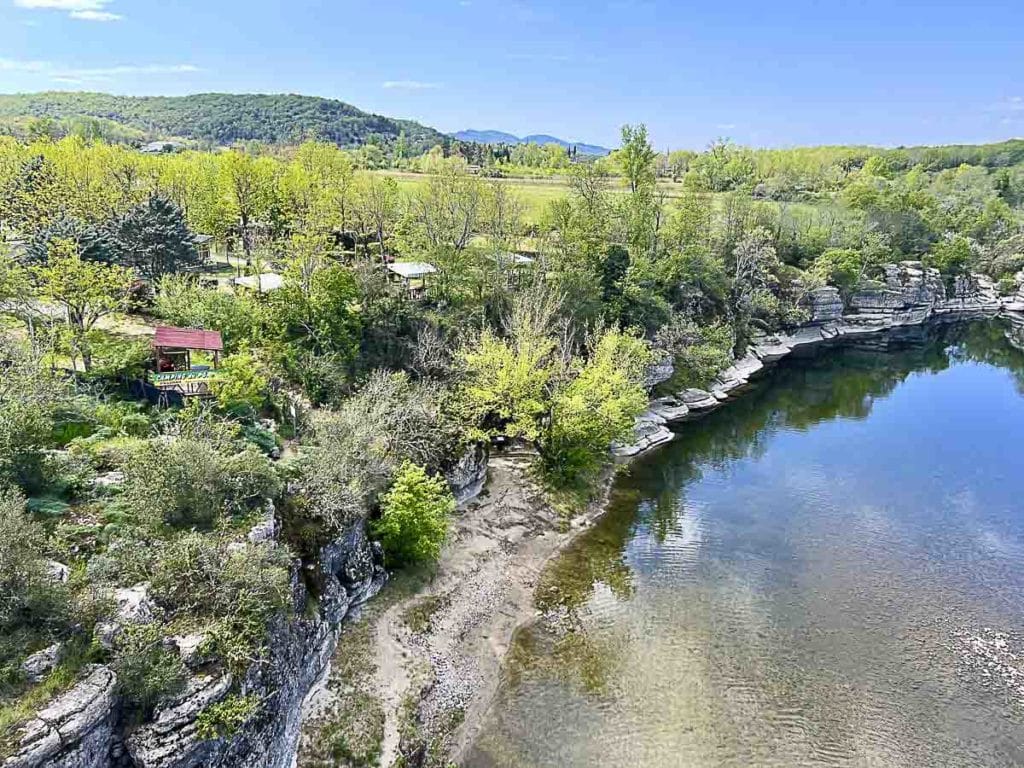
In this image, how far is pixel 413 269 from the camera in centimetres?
4659

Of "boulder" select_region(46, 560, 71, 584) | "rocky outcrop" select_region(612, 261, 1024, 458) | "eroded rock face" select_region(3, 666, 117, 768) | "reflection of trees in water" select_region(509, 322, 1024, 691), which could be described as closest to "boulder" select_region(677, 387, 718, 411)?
"rocky outcrop" select_region(612, 261, 1024, 458)

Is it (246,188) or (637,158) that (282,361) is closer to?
(246,188)

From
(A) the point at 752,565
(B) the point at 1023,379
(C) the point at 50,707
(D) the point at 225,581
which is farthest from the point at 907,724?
(B) the point at 1023,379

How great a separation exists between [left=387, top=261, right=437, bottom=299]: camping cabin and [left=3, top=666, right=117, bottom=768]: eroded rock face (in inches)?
1339

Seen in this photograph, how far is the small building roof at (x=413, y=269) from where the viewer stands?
46125 millimetres

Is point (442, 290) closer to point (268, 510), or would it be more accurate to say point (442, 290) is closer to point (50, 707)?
point (268, 510)

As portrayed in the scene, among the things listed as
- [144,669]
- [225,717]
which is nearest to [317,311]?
[144,669]

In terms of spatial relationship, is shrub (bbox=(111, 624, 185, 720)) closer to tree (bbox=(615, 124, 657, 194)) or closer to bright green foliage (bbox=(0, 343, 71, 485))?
bright green foliage (bbox=(0, 343, 71, 485))

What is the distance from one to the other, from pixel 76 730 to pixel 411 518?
574 inches

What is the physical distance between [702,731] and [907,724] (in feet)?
25.7

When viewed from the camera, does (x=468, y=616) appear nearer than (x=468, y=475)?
Yes

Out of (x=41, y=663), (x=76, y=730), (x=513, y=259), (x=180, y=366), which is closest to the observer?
(x=76, y=730)

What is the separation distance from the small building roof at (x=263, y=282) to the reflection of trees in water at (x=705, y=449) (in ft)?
84.1

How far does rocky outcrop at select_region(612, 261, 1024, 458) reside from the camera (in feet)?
171
